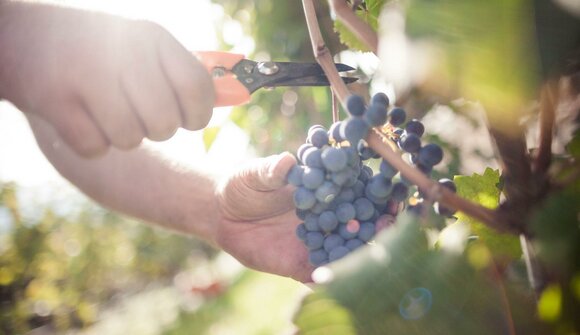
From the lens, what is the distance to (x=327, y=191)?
32.7 inches

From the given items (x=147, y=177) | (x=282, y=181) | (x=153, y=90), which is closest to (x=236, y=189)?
(x=282, y=181)

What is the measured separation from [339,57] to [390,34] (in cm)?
104

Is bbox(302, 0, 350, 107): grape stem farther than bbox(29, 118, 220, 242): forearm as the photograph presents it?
No

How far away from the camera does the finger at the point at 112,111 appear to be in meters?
0.84

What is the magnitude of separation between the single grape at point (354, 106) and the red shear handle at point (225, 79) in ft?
1.14

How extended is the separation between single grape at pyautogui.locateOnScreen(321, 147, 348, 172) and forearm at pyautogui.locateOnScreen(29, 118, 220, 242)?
0.69 m

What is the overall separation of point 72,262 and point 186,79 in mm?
8971

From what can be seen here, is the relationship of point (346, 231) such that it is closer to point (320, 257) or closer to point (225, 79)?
point (320, 257)

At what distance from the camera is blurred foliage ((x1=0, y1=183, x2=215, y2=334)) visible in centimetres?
788

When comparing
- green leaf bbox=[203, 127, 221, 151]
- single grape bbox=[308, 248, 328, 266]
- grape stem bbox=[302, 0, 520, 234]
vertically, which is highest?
grape stem bbox=[302, 0, 520, 234]

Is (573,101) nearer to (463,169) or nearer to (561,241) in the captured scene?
(561,241)

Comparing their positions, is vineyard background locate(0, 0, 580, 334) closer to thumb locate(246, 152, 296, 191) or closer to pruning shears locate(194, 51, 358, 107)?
pruning shears locate(194, 51, 358, 107)

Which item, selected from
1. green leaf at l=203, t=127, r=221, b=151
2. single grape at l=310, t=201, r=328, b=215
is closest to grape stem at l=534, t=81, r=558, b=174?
single grape at l=310, t=201, r=328, b=215

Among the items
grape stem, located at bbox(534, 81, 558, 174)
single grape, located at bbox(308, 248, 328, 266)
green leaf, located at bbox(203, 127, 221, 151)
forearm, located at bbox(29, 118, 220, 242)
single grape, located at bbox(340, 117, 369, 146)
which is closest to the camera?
grape stem, located at bbox(534, 81, 558, 174)
